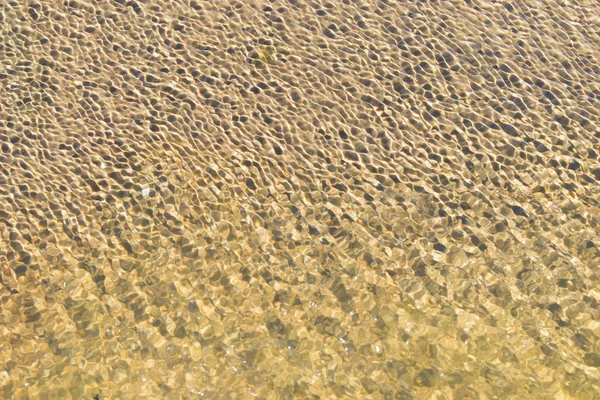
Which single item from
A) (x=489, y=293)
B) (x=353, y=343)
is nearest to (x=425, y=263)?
(x=489, y=293)

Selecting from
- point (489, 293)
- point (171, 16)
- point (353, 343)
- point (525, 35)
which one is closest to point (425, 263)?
point (489, 293)

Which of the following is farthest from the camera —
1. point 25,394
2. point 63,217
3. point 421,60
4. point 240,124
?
point 421,60

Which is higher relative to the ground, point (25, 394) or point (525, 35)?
point (525, 35)

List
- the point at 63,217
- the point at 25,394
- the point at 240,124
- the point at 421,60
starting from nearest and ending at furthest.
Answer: the point at 25,394 → the point at 63,217 → the point at 240,124 → the point at 421,60

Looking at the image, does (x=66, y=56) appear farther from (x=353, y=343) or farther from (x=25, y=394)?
→ (x=353, y=343)

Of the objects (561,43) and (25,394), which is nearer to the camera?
(25,394)

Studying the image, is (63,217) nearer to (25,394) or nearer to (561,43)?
(25,394)

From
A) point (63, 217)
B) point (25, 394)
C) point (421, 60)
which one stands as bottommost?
point (25, 394)
